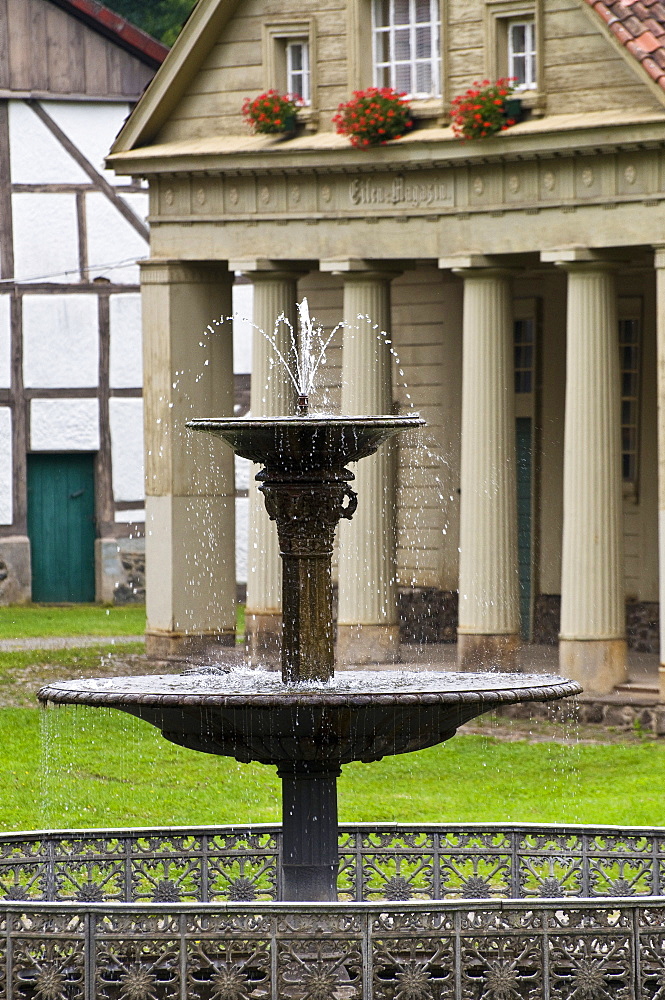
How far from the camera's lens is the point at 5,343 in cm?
3334

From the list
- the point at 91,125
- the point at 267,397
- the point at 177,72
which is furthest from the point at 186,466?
the point at 91,125

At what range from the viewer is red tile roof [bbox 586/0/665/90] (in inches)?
802

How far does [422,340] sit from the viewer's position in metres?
26.5

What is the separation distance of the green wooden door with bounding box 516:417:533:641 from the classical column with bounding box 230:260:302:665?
120 inches

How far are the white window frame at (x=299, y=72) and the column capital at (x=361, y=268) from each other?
193cm

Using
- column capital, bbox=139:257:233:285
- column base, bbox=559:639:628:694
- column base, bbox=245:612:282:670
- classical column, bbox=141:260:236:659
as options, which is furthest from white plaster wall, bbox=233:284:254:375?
column base, bbox=559:639:628:694

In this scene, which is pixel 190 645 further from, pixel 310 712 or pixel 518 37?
pixel 310 712

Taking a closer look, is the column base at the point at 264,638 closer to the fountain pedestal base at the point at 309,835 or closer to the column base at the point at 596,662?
the column base at the point at 596,662

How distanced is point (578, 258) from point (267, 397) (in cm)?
420

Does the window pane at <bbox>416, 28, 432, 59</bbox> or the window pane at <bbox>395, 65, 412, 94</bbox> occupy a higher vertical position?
the window pane at <bbox>416, 28, 432, 59</bbox>

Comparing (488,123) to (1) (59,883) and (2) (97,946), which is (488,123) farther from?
(2) (97,946)

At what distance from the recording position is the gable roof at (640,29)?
66.8 feet

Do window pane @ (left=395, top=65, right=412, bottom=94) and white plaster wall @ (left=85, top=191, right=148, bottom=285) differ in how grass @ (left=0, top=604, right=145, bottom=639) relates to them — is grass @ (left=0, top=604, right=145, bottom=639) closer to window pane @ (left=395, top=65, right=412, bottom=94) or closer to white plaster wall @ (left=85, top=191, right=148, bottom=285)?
white plaster wall @ (left=85, top=191, right=148, bottom=285)

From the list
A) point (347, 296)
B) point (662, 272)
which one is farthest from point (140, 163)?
point (662, 272)
